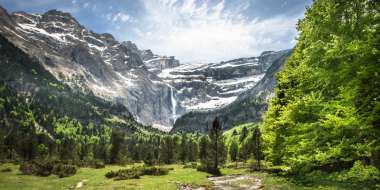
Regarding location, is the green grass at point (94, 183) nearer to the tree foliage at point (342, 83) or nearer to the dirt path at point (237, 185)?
the dirt path at point (237, 185)

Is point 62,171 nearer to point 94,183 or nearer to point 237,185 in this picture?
point 94,183

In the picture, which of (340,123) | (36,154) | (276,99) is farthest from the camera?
(36,154)

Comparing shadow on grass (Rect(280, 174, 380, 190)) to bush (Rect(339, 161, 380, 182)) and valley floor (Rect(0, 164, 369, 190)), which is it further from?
bush (Rect(339, 161, 380, 182))

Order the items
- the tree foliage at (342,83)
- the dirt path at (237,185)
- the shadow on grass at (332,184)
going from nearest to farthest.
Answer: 1. the tree foliage at (342,83)
2. the shadow on grass at (332,184)
3. the dirt path at (237,185)

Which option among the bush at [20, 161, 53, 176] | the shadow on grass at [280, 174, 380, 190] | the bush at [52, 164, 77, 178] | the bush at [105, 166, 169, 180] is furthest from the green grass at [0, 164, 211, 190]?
the shadow on grass at [280, 174, 380, 190]

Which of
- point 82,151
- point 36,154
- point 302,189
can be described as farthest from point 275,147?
point 82,151

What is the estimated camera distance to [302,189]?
28.1 metres

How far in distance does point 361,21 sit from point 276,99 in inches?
979

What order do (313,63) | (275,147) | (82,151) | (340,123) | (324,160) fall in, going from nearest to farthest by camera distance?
(340,123) → (324,160) → (313,63) → (275,147) → (82,151)

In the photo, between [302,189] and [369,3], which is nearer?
[369,3]

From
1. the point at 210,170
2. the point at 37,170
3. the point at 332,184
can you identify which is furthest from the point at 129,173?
the point at 332,184

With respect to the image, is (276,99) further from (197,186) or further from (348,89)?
(348,89)

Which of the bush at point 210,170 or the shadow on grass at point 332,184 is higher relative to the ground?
the shadow on grass at point 332,184

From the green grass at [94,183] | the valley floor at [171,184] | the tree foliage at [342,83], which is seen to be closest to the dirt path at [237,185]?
the valley floor at [171,184]
